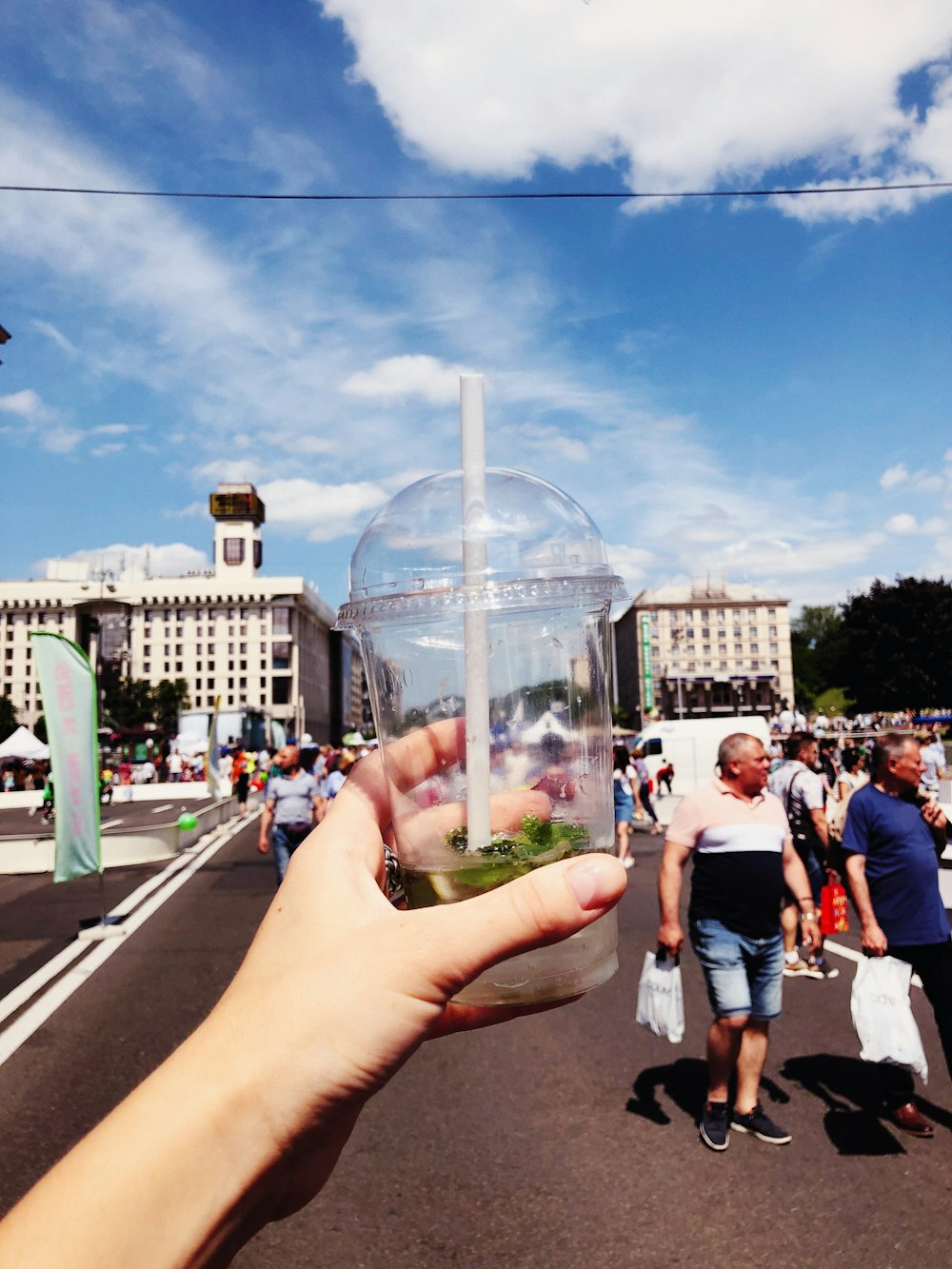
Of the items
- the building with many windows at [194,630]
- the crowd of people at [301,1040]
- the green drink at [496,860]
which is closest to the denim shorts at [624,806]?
the green drink at [496,860]

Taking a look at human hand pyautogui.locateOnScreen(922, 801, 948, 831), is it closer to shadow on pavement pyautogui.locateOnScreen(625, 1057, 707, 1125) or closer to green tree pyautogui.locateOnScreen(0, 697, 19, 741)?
shadow on pavement pyautogui.locateOnScreen(625, 1057, 707, 1125)

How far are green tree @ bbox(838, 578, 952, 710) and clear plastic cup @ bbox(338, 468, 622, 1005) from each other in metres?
72.0

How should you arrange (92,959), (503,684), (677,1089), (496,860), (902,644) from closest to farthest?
(496,860) < (503,684) < (677,1089) < (92,959) < (902,644)

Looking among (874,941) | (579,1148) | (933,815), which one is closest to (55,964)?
(579,1148)

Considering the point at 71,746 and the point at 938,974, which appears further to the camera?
the point at 71,746

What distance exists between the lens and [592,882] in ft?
5.18

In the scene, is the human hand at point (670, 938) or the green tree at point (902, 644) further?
the green tree at point (902, 644)

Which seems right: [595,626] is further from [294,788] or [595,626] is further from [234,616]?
[234,616]

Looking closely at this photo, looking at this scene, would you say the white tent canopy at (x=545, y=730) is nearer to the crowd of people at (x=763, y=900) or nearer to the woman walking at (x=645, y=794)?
the crowd of people at (x=763, y=900)

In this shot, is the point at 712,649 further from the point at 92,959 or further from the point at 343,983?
the point at 343,983

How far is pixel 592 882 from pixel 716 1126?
3820 mm

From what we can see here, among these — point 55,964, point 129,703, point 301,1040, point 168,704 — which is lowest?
point 55,964

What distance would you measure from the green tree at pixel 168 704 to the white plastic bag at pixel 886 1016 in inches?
4632

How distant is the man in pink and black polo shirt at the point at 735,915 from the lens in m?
4.89
